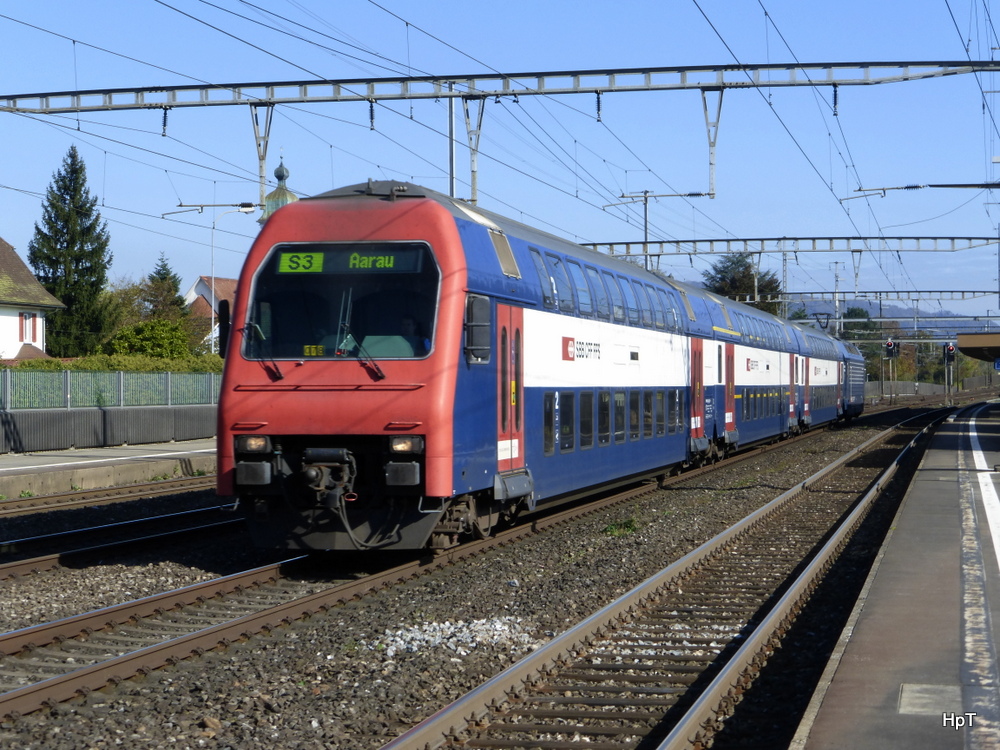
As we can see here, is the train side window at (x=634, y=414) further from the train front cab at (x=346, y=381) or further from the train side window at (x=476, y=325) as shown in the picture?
the train front cab at (x=346, y=381)

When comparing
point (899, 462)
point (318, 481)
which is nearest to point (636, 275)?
point (318, 481)

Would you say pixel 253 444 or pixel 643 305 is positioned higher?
pixel 643 305

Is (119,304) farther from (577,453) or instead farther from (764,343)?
(577,453)

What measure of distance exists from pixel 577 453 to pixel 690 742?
8.71 metres

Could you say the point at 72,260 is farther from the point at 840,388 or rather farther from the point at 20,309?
the point at 840,388

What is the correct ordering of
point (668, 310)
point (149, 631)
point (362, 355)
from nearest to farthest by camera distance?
1. point (149, 631)
2. point (362, 355)
3. point (668, 310)

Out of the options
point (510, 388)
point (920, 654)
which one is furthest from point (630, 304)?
point (920, 654)

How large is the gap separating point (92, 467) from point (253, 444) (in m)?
12.2

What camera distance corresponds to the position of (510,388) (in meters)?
12.2

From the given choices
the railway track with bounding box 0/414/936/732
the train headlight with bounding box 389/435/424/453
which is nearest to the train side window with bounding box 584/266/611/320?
the railway track with bounding box 0/414/936/732

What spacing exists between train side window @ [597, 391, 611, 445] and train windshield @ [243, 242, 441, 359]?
516 centimetres

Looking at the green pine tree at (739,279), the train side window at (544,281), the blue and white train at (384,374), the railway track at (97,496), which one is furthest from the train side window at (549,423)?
the green pine tree at (739,279)

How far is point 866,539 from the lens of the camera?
14359 millimetres

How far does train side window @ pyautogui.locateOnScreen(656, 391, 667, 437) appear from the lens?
18828 millimetres
